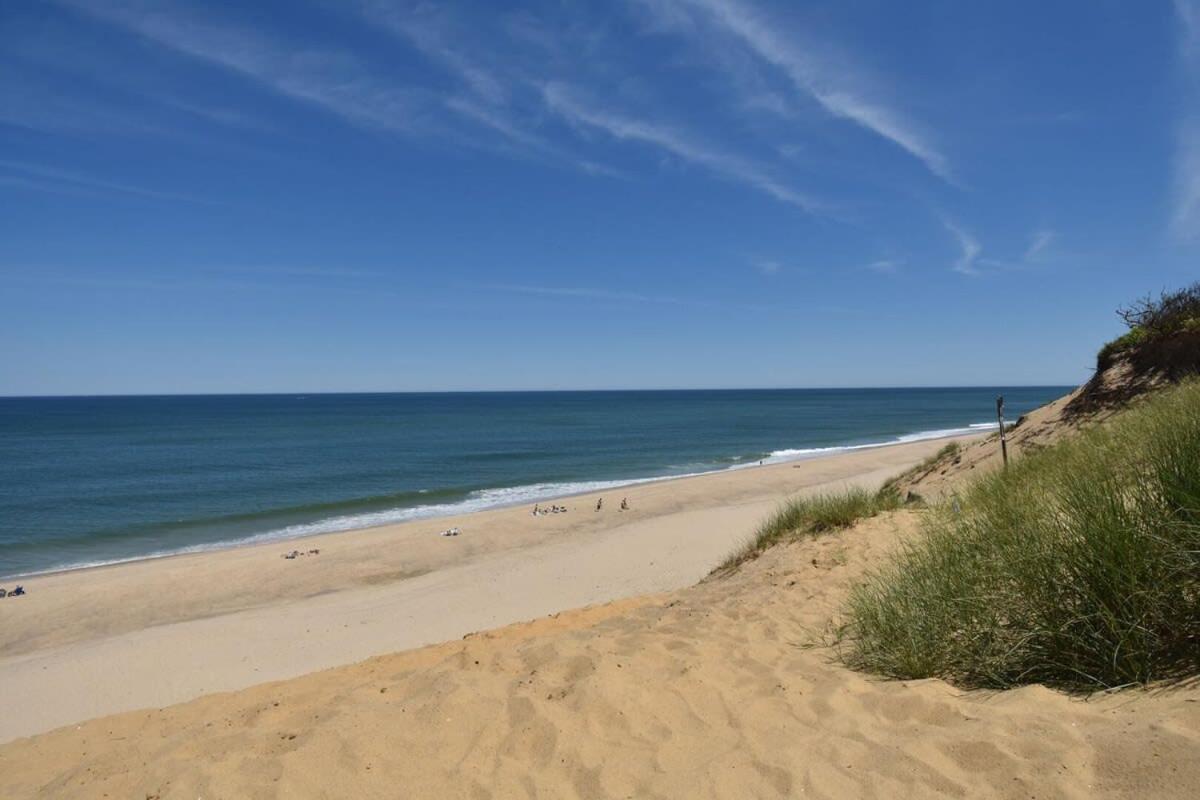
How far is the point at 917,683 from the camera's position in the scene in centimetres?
402

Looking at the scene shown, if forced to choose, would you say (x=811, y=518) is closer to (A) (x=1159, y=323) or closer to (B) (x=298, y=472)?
(A) (x=1159, y=323)

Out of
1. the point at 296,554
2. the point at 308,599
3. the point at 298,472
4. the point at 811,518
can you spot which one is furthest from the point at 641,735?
the point at 298,472

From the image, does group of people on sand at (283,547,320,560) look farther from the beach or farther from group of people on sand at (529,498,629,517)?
the beach

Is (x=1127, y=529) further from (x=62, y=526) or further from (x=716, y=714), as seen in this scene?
(x=62, y=526)

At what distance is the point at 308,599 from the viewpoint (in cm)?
1345

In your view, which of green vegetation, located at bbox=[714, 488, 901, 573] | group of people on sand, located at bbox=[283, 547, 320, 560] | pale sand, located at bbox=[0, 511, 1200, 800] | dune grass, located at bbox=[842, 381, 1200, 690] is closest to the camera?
pale sand, located at bbox=[0, 511, 1200, 800]

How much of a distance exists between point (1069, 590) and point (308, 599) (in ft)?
43.9

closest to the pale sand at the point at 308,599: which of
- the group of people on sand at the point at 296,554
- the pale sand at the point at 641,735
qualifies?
the group of people on sand at the point at 296,554

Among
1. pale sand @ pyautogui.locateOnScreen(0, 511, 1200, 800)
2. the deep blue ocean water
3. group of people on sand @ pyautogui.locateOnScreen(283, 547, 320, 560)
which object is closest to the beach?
pale sand @ pyautogui.locateOnScreen(0, 511, 1200, 800)

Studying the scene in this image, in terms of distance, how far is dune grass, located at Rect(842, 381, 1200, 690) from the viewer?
3.41 metres

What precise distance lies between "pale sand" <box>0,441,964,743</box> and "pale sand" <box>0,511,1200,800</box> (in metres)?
3.76

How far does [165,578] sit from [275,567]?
2307mm

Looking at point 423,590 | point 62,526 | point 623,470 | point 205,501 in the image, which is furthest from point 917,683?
point 623,470

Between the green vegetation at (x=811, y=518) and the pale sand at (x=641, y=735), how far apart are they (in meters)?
3.70
